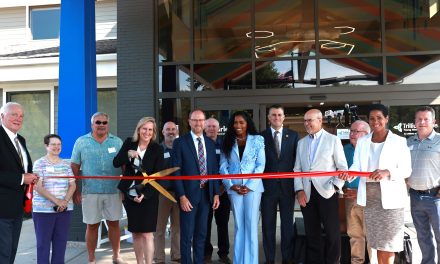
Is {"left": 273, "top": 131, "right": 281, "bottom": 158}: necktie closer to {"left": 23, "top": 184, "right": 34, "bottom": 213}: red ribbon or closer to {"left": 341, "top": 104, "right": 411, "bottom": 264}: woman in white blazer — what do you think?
{"left": 341, "top": 104, "right": 411, "bottom": 264}: woman in white blazer

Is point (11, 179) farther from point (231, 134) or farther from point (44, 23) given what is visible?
point (44, 23)

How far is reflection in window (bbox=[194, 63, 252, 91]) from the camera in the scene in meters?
8.70

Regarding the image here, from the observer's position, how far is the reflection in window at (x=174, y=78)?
8.81 meters

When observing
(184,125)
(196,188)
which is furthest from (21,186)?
(184,125)

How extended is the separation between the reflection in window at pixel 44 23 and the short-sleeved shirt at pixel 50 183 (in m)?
10.2

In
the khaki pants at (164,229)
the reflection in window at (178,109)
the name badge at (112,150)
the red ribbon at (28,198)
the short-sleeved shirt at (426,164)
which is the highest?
the reflection in window at (178,109)

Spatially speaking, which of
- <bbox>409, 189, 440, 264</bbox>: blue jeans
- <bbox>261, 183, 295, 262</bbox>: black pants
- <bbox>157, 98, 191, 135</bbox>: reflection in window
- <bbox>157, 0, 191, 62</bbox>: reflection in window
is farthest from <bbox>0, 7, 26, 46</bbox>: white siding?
<bbox>409, 189, 440, 264</bbox>: blue jeans

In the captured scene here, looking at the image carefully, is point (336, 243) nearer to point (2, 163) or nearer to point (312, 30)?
point (2, 163)

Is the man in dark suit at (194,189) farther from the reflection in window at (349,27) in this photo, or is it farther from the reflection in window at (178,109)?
the reflection in window at (349,27)

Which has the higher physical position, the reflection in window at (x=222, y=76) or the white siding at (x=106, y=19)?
the white siding at (x=106, y=19)

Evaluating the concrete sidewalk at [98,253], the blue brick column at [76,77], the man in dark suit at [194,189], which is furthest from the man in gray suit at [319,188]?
the blue brick column at [76,77]

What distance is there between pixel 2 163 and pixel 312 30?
6576mm

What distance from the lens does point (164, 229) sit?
230 inches

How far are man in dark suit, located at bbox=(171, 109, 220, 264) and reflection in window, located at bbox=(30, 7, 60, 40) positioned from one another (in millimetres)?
10681
